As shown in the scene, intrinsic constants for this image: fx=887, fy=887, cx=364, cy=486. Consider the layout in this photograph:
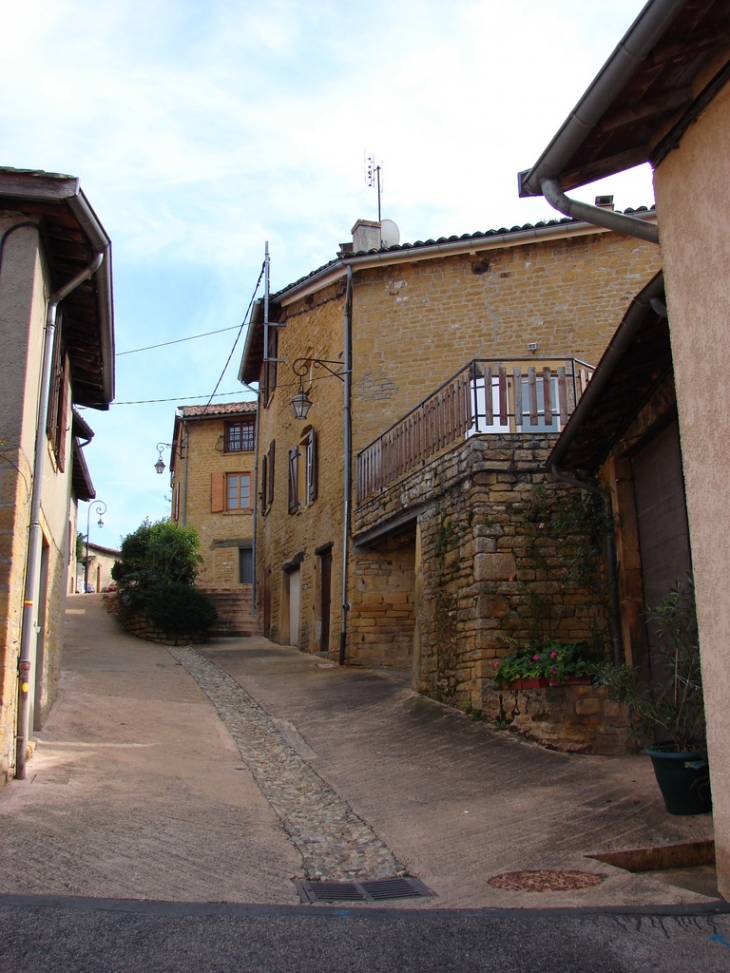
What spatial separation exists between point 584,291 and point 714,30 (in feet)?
30.6

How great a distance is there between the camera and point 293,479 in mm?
16828

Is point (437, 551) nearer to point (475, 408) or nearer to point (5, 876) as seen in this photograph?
point (475, 408)

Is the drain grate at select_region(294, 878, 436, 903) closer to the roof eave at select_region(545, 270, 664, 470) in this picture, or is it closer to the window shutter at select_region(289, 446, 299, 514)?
the roof eave at select_region(545, 270, 664, 470)

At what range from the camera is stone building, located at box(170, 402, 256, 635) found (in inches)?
994

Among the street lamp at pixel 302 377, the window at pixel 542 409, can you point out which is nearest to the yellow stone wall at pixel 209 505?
the street lamp at pixel 302 377

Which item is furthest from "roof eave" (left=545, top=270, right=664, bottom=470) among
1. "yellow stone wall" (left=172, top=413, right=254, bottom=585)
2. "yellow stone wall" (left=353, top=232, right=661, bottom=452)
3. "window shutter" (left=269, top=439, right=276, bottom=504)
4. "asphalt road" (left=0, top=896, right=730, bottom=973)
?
"yellow stone wall" (left=172, top=413, right=254, bottom=585)

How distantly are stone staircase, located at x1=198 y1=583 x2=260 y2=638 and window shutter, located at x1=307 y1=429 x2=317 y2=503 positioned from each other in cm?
467

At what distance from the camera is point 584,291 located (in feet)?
44.2

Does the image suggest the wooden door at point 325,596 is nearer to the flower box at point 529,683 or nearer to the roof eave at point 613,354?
the flower box at point 529,683

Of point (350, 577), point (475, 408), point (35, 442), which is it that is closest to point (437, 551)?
point (475, 408)

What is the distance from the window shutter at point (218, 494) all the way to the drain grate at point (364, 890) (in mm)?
21057

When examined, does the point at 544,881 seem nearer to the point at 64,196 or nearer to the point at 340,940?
the point at 340,940

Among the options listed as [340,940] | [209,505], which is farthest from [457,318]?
[209,505]

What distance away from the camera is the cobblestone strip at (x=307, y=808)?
16.9 ft
